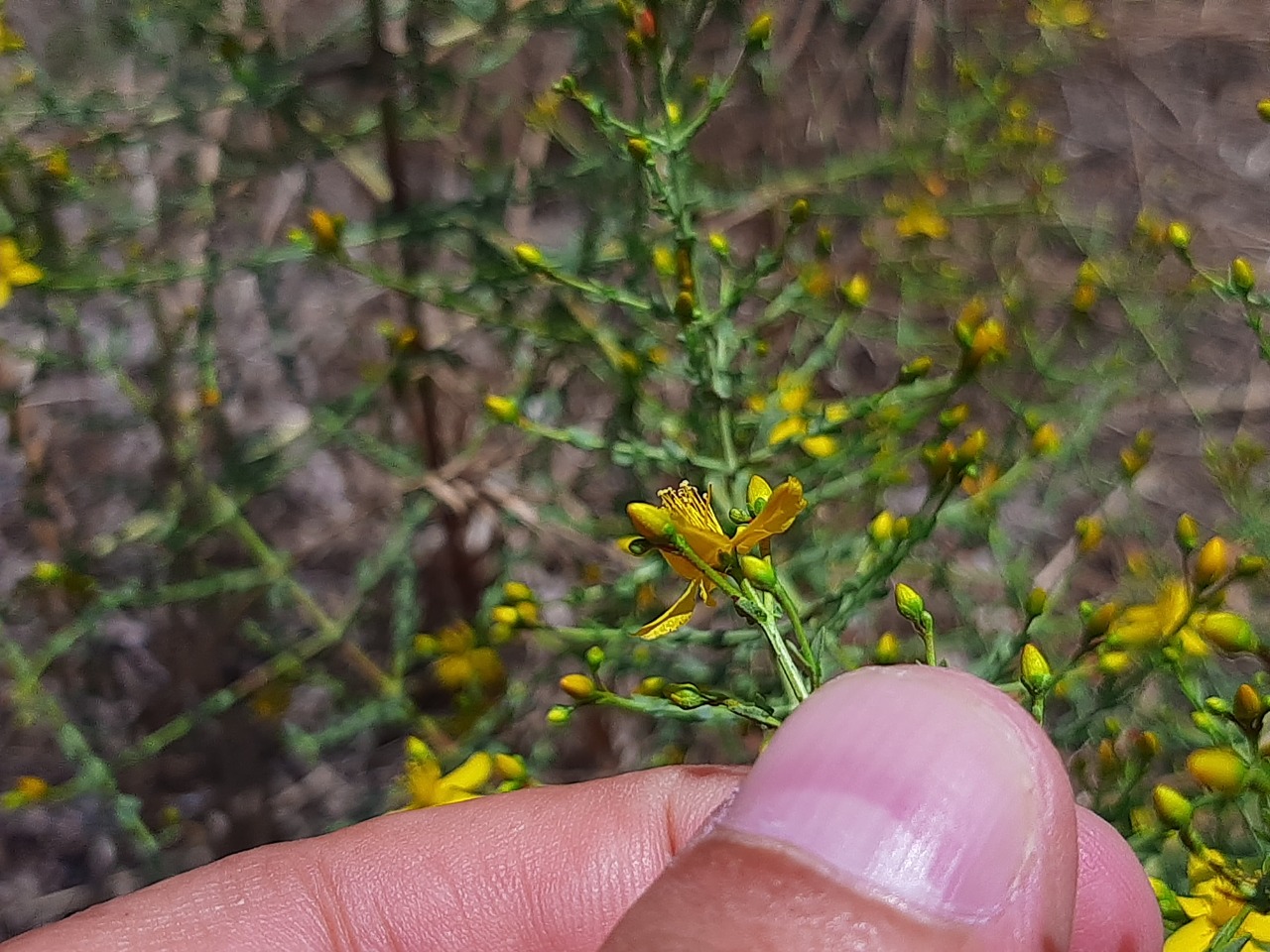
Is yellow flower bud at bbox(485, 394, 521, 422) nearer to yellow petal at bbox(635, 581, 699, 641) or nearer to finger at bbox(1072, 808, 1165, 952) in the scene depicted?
yellow petal at bbox(635, 581, 699, 641)

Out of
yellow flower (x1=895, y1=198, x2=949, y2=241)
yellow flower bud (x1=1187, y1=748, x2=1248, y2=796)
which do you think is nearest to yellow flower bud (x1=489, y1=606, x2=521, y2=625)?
yellow flower bud (x1=1187, y1=748, x2=1248, y2=796)

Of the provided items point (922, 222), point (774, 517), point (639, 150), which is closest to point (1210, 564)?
point (774, 517)

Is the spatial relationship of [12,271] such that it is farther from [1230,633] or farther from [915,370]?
[1230,633]

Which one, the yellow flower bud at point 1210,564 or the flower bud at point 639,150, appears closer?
the yellow flower bud at point 1210,564

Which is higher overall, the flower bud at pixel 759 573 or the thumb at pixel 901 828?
the flower bud at pixel 759 573

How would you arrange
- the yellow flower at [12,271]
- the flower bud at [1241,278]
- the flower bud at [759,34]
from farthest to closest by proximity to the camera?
the yellow flower at [12,271] < the flower bud at [759,34] < the flower bud at [1241,278]

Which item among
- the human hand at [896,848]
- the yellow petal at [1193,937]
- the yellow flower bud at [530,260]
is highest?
the yellow flower bud at [530,260]

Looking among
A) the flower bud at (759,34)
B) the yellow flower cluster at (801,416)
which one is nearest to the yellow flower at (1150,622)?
the yellow flower cluster at (801,416)

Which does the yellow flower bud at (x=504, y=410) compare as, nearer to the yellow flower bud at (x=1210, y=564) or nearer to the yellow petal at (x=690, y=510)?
the yellow petal at (x=690, y=510)
